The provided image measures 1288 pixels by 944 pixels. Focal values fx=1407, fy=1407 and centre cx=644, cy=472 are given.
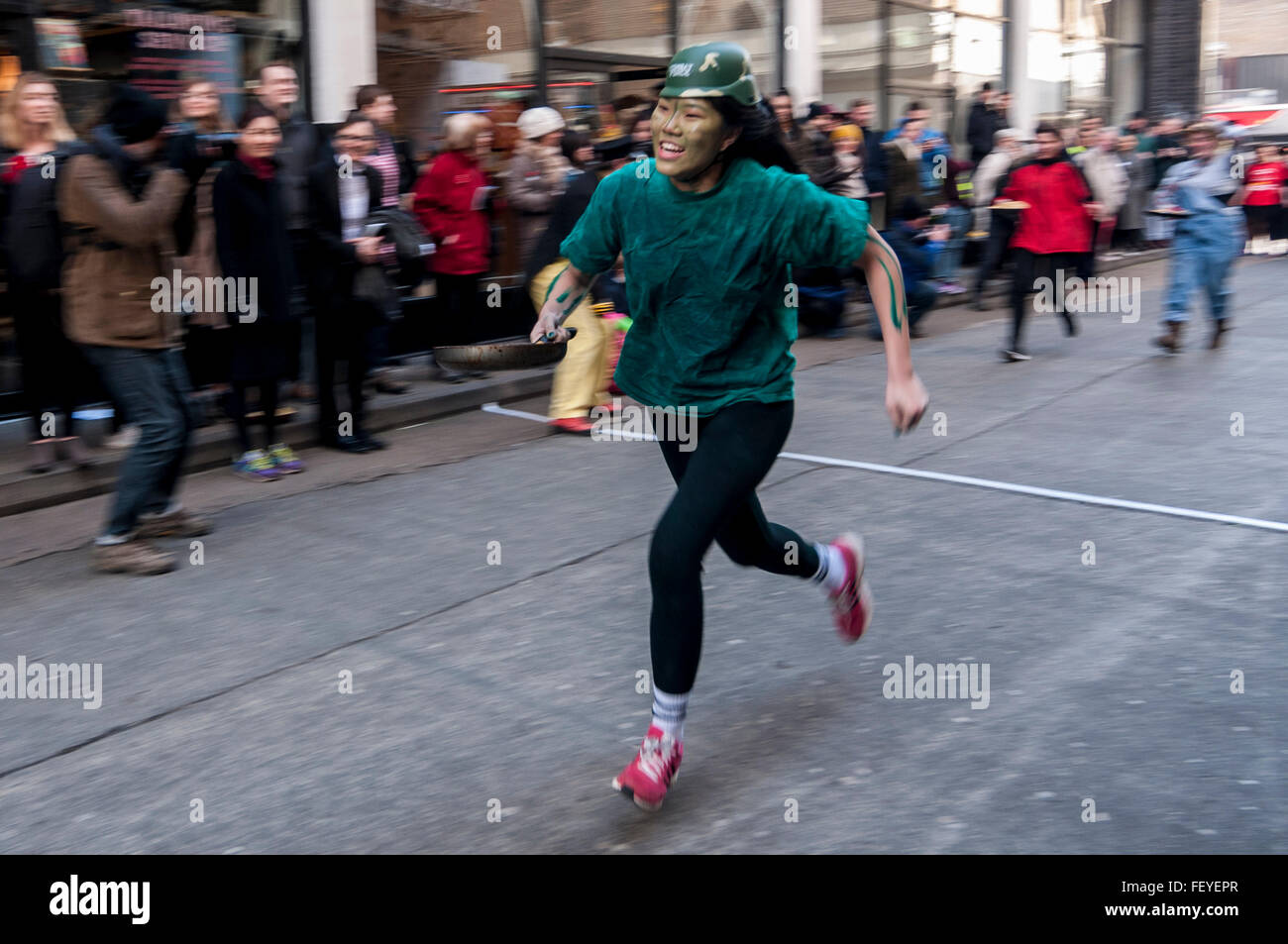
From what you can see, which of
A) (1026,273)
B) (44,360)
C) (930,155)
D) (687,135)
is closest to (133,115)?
(44,360)

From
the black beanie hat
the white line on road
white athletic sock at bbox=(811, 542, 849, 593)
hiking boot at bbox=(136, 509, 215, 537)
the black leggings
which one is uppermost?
the black beanie hat

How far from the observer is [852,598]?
4.41 m

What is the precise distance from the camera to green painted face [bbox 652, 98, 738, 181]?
3.35 metres

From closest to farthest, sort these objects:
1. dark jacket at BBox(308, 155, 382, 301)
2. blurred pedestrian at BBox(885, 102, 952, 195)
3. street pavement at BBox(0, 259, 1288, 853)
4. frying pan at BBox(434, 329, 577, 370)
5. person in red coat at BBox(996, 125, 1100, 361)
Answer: street pavement at BBox(0, 259, 1288, 853) < frying pan at BBox(434, 329, 577, 370) < dark jacket at BBox(308, 155, 382, 301) < person in red coat at BBox(996, 125, 1100, 361) < blurred pedestrian at BBox(885, 102, 952, 195)

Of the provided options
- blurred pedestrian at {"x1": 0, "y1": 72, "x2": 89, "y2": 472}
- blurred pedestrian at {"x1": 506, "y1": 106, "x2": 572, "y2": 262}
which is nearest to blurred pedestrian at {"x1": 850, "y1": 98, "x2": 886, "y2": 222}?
blurred pedestrian at {"x1": 506, "y1": 106, "x2": 572, "y2": 262}

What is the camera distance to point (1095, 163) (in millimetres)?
17344

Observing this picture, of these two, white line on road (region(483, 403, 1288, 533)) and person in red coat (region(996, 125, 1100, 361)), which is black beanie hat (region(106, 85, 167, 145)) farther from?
person in red coat (region(996, 125, 1100, 361))

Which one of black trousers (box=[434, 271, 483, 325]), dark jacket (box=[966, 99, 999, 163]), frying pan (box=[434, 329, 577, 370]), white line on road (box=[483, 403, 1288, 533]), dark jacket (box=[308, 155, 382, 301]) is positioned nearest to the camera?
frying pan (box=[434, 329, 577, 370])

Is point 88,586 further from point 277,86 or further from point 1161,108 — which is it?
point 1161,108

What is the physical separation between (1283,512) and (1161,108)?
73.8ft

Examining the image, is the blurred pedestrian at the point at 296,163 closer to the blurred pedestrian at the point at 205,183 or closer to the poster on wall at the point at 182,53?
the blurred pedestrian at the point at 205,183

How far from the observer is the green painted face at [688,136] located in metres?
3.35

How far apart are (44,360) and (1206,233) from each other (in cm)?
880

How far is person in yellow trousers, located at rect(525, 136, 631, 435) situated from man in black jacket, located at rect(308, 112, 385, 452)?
991 millimetres
